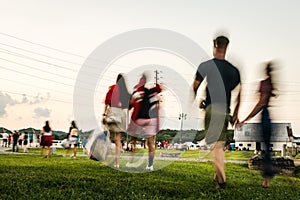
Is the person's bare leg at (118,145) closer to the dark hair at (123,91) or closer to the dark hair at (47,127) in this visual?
the dark hair at (123,91)

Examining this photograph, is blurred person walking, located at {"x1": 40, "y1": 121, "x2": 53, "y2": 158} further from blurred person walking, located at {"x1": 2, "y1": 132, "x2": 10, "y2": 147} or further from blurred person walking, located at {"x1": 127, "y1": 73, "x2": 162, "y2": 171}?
blurred person walking, located at {"x1": 2, "y1": 132, "x2": 10, "y2": 147}

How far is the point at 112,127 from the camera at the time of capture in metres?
9.59

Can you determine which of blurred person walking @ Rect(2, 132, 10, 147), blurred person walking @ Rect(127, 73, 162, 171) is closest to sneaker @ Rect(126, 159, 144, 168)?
blurred person walking @ Rect(127, 73, 162, 171)

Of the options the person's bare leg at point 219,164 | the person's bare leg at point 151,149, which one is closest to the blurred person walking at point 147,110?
the person's bare leg at point 151,149

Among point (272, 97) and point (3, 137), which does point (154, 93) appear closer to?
point (272, 97)

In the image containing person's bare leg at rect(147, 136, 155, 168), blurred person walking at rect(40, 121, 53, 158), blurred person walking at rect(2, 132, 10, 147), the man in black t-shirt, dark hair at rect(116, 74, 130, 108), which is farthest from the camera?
blurred person walking at rect(2, 132, 10, 147)

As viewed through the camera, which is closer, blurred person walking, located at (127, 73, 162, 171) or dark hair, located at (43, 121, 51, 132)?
blurred person walking, located at (127, 73, 162, 171)

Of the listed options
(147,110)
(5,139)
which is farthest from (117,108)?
(5,139)

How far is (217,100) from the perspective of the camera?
6266 mm

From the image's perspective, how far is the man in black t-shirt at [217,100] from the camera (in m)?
6.23

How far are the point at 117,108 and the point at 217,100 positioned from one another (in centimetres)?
345

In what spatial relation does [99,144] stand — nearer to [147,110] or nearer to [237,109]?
[147,110]

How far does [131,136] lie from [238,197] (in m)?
4.32

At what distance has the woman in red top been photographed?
9.12 metres
